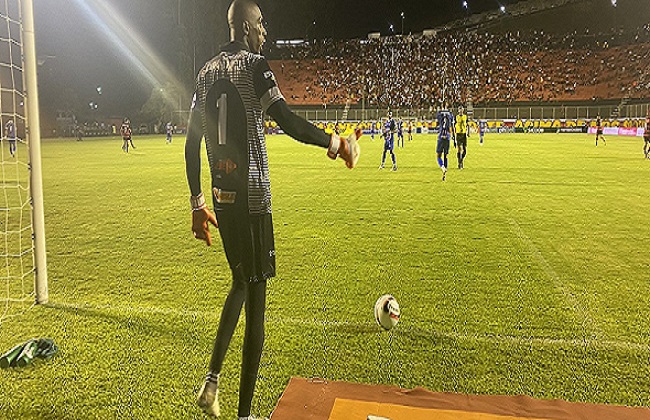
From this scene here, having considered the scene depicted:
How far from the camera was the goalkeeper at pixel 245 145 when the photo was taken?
3193 millimetres

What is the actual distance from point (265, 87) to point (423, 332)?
2997mm

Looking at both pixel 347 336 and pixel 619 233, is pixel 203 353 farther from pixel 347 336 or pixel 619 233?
pixel 619 233

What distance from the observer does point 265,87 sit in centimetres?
316

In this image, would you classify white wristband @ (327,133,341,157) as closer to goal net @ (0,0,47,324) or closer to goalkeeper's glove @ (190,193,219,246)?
goalkeeper's glove @ (190,193,219,246)

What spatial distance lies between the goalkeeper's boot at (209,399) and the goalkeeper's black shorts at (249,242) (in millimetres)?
765

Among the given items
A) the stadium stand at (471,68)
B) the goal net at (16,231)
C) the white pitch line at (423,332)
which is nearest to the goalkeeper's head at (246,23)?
the white pitch line at (423,332)

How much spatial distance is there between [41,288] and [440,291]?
436 cm

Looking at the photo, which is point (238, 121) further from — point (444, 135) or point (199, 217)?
point (444, 135)

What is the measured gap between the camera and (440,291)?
21.0 feet

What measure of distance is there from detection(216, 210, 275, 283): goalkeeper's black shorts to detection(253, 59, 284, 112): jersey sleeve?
2.14 ft

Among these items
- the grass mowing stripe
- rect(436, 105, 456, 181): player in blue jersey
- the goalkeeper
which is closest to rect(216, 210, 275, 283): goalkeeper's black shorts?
the goalkeeper

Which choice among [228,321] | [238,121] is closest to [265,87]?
[238,121]

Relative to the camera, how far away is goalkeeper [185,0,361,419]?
319 centimetres

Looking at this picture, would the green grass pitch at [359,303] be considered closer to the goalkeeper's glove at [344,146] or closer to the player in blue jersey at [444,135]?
the goalkeeper's glove at [344,146]
